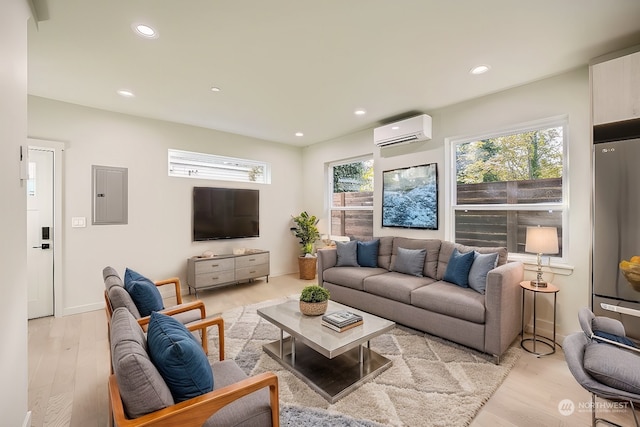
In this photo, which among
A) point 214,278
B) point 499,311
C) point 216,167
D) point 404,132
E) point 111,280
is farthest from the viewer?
point 216,167

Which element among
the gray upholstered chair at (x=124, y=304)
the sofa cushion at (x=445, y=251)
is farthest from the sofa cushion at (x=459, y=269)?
the gray upholstered chair at (x=124, y=304)

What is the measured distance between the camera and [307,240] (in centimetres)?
571

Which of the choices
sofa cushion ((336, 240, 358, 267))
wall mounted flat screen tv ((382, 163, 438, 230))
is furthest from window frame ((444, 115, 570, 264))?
sofa cushion ((336, 240, 358, 267))

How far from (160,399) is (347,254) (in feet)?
10.6

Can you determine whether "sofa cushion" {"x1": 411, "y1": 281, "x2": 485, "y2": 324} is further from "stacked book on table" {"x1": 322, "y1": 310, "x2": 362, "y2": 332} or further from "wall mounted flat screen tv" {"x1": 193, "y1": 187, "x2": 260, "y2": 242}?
"wall mounted flat screen tv" {"x1": 193, "y1": 187, "x2": 260, "y2": 242}

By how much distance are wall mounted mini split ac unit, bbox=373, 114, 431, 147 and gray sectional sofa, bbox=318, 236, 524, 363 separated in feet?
4.66

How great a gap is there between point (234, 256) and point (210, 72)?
285cm

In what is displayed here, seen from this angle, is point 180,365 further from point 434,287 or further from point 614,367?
point 434,287

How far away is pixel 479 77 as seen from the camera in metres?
2.99

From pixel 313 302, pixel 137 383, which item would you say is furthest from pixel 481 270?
pixel 137 383

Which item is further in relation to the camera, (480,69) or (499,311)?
(480,69)

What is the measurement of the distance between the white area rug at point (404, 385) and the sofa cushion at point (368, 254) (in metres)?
1.17

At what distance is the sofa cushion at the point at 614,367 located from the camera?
138 cm

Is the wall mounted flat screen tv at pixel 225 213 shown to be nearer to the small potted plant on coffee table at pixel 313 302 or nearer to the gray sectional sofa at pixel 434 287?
the gray sectional sofa at pixel 434 287
